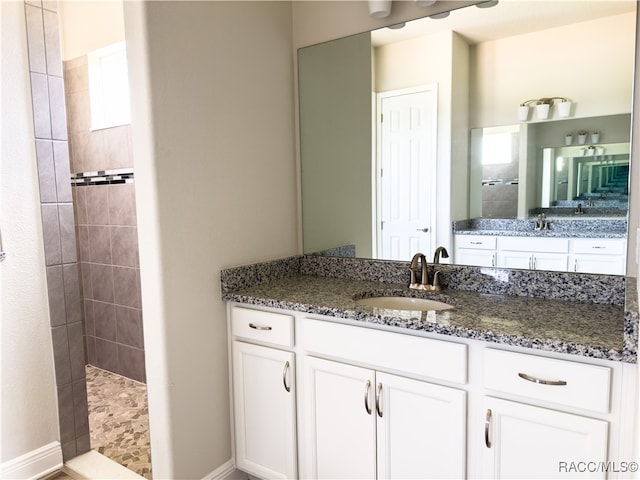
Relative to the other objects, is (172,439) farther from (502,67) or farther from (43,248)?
(502,67)

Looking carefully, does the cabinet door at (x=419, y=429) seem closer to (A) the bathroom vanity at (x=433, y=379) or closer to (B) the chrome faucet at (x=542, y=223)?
(A) the bathroom vanity at (x=433, y=379)

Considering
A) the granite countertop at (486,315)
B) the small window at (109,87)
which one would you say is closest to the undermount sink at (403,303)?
the granite countertop at (486,315)

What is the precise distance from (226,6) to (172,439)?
1793 mm

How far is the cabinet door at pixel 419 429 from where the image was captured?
1417 millimetres

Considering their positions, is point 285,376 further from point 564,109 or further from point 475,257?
point 564,109

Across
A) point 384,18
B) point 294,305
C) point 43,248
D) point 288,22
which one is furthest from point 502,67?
point 43,248

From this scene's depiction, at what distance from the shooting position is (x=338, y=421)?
1.67 m

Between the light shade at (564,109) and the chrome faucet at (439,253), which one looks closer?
the light shade at (564,109)

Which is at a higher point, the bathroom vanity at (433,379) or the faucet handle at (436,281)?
the faucet handle at (436,281)

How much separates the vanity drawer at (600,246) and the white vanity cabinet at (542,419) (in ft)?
2.11

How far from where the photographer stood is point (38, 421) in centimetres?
208

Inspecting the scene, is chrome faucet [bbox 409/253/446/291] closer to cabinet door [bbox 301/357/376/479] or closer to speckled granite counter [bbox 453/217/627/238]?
speckled granite counter [bbox 453/217/627/238]

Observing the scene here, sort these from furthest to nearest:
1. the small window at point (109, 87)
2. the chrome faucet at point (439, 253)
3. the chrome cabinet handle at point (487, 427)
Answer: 1. the small window at point (109, 87)
2. the chrome faucet at point (439, 253)
3. the chrome cabinet handle at point (487, 427)

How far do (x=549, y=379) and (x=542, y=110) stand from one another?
107 cm
